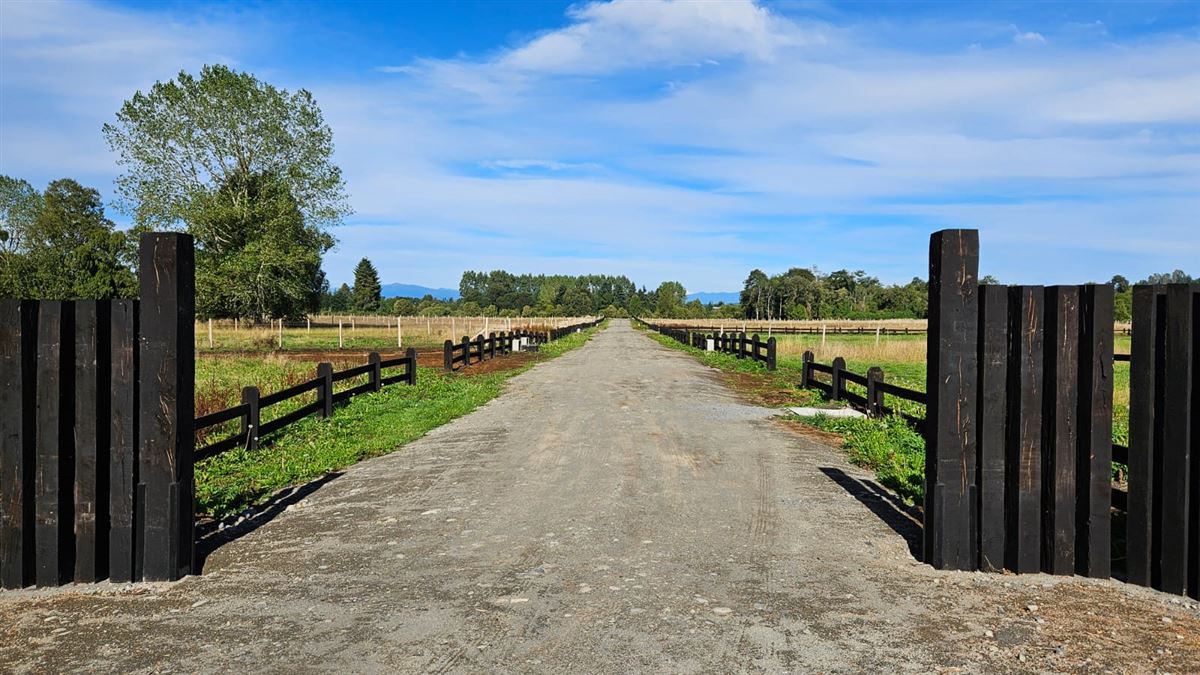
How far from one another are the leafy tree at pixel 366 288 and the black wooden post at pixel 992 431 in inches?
5414

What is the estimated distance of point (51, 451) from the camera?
4898mm

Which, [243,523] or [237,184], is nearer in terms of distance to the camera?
[243,523]

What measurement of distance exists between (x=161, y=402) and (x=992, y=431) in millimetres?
5763

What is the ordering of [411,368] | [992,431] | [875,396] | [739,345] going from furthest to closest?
1. [739,345]
2. [411,368]
3. [875,396]
4. [992,431]

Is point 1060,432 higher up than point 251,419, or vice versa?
point 1060,432

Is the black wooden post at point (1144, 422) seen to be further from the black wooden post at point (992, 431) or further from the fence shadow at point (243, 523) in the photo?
the fence shadow at point (243, 523)

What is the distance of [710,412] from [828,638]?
10175 millimetres

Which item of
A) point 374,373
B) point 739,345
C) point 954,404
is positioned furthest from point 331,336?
point 954,404

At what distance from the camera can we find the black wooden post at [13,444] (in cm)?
485

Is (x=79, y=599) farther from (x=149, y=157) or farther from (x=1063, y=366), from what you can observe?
(x=149, y=157)

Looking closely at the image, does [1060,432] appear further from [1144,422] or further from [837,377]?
[837,377]

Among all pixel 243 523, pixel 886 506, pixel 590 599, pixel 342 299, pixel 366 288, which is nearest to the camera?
pixel 590 599

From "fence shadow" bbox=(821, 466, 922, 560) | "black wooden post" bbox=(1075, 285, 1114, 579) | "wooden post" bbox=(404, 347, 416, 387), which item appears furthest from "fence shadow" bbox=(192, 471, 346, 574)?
"wooden post" bbox=(404, 347, 416, 387)

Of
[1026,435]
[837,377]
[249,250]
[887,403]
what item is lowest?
[887,403]
